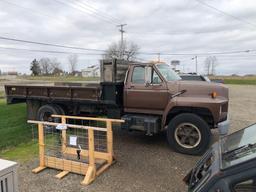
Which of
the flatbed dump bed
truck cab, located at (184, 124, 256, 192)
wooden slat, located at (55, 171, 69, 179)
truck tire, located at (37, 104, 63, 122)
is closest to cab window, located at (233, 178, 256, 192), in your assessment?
truck cab, located at (184, 124, 256, 192)

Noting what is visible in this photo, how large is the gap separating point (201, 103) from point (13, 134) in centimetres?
536

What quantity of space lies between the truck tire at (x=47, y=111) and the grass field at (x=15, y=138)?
56 cm

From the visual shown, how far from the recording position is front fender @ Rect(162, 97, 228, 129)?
555 centimetres

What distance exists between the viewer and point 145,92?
6285 mm

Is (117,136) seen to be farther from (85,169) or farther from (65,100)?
(85,169)

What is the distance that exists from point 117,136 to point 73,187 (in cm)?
323

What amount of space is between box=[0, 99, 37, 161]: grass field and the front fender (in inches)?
137

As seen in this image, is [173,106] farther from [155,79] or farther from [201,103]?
[155,79]

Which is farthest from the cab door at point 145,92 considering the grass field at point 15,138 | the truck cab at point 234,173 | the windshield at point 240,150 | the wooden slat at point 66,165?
the truck cab at point 234,173

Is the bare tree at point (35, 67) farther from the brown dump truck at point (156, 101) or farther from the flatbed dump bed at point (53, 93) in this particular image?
the brown dump truck at point (156, 101)

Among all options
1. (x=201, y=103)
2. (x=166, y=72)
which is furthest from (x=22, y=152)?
(x=201, y=103)

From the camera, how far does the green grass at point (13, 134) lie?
5.94 m

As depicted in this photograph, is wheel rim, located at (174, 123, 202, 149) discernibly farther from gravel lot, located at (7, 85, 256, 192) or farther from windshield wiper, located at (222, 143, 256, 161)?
windshield wiper, located at (222, 143, 256, 161)

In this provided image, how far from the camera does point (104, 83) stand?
6488mm
